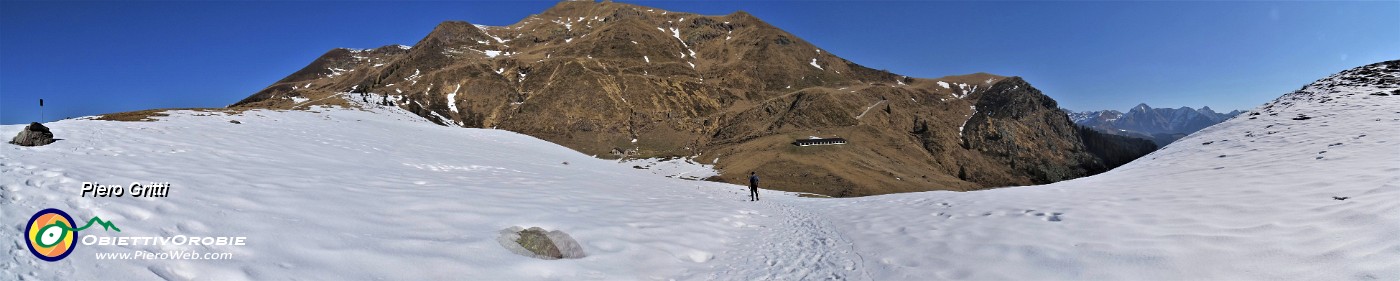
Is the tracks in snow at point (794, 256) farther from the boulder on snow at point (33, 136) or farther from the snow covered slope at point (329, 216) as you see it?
the boulder on snow at point (33, 136)

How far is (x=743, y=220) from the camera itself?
18.7 m

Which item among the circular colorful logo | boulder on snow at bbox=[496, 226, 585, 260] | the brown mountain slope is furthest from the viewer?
the brown mountain slope

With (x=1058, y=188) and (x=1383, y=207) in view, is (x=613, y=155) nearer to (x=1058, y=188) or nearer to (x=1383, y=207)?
(x=1058, y=188)

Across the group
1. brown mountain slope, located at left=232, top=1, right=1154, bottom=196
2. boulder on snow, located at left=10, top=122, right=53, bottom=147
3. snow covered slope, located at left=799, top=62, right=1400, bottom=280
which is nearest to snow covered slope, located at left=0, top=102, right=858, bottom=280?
boulder on snow, located at left=10, top=122, right=53, bottom=147

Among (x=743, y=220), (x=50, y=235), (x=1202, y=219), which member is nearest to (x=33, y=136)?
(x=50, y=235)

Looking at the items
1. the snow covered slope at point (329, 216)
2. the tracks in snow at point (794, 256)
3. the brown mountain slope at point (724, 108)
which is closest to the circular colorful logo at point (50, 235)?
the snow covered slope at point (329, 216)

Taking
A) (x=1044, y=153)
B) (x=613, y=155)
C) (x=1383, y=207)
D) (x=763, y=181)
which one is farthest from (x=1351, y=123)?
(x=1044, y=153)

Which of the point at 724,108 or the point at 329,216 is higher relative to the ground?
Answer: the point at 724,108

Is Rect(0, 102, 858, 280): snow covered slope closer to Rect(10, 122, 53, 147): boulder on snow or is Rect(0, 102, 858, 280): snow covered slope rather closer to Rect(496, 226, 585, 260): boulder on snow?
Rect(496, 226, 585, 260): boulder on snow

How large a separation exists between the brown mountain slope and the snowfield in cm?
6865

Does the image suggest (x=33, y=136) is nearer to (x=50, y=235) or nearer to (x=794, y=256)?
(x=50, y=235)

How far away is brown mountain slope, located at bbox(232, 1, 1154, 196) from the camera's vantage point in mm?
115625

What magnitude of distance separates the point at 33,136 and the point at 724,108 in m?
143

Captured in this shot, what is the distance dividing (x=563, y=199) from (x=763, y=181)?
170 feet
